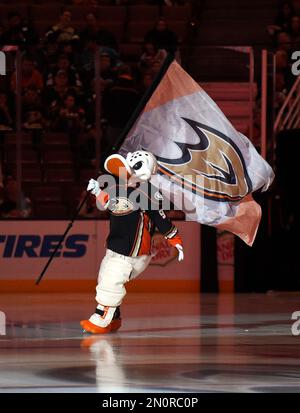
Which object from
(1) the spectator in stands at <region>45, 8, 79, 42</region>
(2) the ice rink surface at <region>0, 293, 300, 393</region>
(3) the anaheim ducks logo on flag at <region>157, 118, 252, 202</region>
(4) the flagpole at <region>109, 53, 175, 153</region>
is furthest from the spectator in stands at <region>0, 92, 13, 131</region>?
(3) the anaheim ducks logo on flag at <region>157, 118, 252, 202</region>

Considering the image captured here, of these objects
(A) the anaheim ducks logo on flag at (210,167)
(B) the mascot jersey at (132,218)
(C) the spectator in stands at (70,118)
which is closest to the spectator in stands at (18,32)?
(C) the spectator in stands at (70,118)

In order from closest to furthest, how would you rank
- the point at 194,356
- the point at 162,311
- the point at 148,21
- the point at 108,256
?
the point at 194,356 < the point at 108,256 < the point at 162,311 < the point at 148,21

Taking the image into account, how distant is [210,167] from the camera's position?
13.7 metres

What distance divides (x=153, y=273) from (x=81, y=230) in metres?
1.25

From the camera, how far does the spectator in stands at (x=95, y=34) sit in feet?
65.0

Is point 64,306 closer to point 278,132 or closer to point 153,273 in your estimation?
point 153,273

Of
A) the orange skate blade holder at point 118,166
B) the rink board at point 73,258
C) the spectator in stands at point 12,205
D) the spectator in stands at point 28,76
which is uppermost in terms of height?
the spectator in stands at point 28,76

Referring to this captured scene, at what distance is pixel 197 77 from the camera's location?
714 inches

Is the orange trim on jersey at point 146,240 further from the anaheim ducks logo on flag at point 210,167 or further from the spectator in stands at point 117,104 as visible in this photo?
the spectator in stands at point 117,104

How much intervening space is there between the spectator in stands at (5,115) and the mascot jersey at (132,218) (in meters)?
5.60

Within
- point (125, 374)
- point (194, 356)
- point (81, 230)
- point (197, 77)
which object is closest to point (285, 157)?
point (197, 77)

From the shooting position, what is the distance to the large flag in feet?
44.3

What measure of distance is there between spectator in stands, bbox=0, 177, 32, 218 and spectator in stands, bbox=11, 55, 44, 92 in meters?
1.39

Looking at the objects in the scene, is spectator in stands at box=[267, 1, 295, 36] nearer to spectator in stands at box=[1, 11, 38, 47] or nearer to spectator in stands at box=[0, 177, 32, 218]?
spectator in stands at box=[1, 11, 38, 47]
